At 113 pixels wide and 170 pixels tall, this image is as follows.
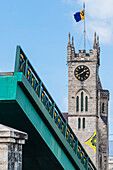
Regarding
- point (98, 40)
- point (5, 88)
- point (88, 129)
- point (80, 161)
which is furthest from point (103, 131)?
point (5, 88)

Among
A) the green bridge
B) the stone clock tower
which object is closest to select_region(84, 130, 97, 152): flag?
the stone clock tower

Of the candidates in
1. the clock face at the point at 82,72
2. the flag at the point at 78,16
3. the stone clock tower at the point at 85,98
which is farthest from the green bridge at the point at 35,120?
the clock face at the point at 82,72

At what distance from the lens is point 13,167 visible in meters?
8.62

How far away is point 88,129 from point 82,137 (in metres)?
1.70

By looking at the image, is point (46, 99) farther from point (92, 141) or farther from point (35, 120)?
point (92, 141)

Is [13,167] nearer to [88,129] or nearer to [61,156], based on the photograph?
[61,156]

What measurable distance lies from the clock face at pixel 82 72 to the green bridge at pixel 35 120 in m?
61.1

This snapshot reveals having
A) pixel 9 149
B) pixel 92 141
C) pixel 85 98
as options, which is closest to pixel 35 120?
pixel 9 149

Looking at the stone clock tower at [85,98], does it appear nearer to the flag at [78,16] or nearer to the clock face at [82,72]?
the clock face at [82,72]

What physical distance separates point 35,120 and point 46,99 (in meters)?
1.31

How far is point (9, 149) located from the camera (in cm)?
852

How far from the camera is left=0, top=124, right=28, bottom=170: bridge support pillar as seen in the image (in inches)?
330

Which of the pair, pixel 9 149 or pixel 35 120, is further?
pixel 35 120

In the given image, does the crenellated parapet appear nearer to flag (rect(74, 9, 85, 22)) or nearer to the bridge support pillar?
flag (rect(74, 9, 85, 22))
